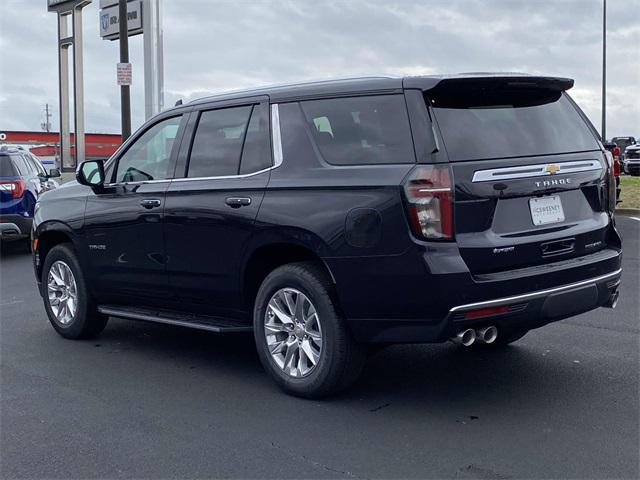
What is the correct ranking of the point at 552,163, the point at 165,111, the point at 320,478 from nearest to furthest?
the point at 320,478, the point at 552,163, the point at 165,111

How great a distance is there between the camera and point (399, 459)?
159 inches

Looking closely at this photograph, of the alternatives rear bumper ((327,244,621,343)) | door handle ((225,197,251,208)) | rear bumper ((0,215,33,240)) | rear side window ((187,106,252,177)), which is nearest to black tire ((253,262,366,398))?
rear bumper ((327,244,621,343))

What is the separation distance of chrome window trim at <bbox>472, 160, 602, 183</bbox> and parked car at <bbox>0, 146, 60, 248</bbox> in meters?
10.2

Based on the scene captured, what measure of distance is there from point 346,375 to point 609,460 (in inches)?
61.2

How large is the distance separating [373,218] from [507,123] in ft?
3.37

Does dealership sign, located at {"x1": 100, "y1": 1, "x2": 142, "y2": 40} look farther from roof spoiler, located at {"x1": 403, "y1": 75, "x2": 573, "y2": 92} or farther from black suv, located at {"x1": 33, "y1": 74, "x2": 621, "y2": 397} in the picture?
roof spoiler, located at {"x1": 403, "y1": 75, "x2": 573, "y2": 92}

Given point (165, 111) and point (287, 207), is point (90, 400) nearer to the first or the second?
point (287, 207)

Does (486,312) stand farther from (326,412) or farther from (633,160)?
(633,160)

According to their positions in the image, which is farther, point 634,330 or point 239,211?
point 634,330

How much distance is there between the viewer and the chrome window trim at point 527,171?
4.46 meters

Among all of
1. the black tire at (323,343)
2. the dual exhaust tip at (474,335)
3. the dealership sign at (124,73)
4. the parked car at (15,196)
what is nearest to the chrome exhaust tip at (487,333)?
the dual exhaust tip at (474,335)

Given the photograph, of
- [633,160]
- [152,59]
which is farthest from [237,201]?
[633,160]

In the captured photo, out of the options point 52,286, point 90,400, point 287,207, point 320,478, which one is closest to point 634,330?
point 287,207

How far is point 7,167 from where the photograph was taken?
13.3 m
